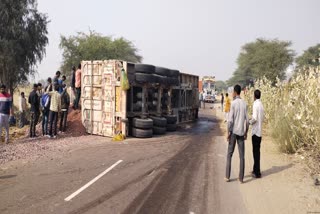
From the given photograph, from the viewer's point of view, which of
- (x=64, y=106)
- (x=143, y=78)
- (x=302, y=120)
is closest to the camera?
(x=302, y=120)

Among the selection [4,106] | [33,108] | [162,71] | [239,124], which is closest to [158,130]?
[162,71]

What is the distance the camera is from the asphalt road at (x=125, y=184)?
5348mm

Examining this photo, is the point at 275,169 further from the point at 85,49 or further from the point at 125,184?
the point at 85,49

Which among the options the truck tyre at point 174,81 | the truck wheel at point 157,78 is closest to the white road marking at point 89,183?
the truck wheel at point 157,78

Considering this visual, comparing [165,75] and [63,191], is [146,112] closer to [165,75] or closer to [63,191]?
[165,75]

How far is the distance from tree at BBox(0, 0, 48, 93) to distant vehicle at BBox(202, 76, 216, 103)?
28.6 metres

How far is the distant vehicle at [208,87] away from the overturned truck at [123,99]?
33954 mm

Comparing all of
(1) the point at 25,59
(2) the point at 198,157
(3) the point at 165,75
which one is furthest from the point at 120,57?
(2) the point at 198,157

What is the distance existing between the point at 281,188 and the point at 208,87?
140 feet

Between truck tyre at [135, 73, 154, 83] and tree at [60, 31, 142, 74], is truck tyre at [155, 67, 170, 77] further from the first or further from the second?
tree at [60, 31, 142, 74]

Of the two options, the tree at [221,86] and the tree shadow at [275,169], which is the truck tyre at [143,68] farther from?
the tree at [221,86]

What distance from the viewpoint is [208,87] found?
48.8 meters

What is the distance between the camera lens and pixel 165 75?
596 inches

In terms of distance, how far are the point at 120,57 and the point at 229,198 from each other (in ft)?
140
